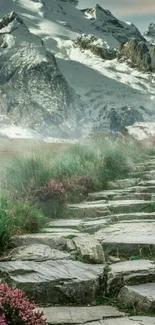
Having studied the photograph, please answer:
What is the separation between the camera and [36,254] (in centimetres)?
567

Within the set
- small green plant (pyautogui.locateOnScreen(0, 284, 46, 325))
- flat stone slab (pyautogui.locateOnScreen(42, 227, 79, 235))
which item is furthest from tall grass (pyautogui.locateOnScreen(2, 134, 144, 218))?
small green plant (pyautogui.locateOnScreen(0, 284, 46, 325))

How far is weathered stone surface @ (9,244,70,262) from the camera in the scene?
5.55 metres

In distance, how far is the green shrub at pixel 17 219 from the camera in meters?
6.04

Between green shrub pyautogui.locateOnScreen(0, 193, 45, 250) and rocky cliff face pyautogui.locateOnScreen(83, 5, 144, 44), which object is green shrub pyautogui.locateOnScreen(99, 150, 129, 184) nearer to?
green shrub pyautogui.locateOnScreen(0, 193, 45, 250)

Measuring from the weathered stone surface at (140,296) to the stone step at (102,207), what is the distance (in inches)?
154

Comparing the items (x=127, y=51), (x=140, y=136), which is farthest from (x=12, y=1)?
(x=140, y=136)

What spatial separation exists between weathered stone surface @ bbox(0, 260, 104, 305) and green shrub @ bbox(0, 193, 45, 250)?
831 mm

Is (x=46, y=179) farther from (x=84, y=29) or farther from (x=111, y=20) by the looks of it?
(x=111, y=20)

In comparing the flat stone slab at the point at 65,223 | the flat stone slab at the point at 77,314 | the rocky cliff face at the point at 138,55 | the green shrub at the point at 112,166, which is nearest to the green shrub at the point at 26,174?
the flat stone slab at the point at 65,223

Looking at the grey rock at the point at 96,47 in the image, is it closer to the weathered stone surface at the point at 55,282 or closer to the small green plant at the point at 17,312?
the weathered stone surface at the point at 55,282

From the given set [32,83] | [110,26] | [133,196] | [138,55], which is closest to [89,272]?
[133,196]

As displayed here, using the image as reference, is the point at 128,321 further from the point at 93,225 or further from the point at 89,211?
the point at 89,211

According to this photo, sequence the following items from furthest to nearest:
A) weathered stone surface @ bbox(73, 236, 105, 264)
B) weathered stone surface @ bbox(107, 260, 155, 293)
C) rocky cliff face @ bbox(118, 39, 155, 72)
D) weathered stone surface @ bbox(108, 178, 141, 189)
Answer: rocky cliff face @ bbox(118, 39, 155, 72)
weathered stone surface @ bbox(108, 178, 141, 189)
weathered stone surface @ bbox(73, 236, 105, 264)
weathered stone surface @ bbox(107, 260, 155, 293)

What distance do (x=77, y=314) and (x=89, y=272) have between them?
0.75 m
